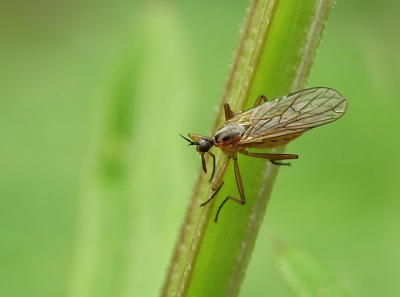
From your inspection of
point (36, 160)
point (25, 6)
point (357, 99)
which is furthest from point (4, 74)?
point (357, 99)

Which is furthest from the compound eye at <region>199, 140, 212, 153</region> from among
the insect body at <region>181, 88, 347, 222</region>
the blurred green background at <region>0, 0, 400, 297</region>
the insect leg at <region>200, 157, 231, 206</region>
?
the insect leg at <region>200, 157, 231, 206</region>

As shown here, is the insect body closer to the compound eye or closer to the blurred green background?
the compound eye

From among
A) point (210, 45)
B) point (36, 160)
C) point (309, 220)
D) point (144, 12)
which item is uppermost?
point (210, 45)

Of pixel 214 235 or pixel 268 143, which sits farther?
pixel 268 143

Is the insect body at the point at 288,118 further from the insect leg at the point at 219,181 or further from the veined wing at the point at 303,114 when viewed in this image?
the insect leg at the point at 219,181

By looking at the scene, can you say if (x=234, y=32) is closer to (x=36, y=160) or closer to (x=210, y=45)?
(x=210, y=45)

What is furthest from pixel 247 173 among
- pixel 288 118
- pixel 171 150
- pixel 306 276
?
pixel 288 118

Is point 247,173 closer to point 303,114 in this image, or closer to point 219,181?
point 219,181
